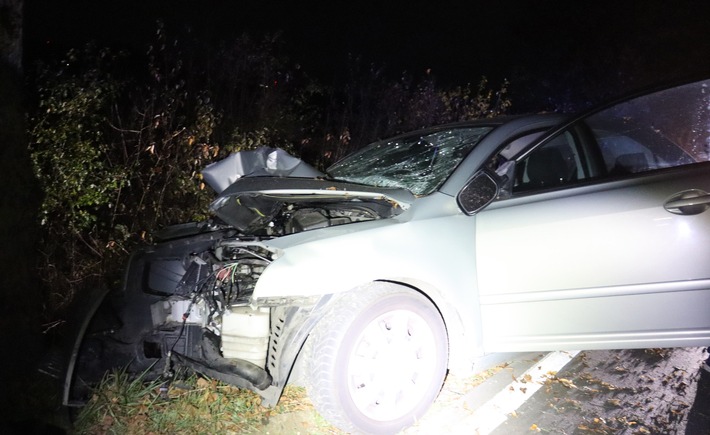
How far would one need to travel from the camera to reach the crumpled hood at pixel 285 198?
299cm

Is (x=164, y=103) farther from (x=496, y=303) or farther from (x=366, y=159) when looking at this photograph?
(x=496, y=303)

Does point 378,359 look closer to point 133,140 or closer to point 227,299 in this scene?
point 227,299

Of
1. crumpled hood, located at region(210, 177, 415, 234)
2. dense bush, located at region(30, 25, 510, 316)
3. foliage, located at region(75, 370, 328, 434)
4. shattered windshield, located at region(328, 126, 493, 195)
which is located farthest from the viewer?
dense bush, located at region(30, 25, 510, 316)

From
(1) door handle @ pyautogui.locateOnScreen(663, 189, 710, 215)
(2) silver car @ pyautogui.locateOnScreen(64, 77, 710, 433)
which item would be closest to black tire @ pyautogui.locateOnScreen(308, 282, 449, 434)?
(2) silver car @ pyautogui.locateOnScreen(64, 77, 710, 433)

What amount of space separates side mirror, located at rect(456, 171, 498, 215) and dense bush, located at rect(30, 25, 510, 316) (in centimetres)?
340

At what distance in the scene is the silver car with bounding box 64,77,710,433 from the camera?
2730 mm

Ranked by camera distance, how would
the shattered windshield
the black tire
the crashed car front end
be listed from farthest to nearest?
the shattered windshield, the crashed car front end, the black tire

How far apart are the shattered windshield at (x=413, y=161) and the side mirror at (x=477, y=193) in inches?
10.0

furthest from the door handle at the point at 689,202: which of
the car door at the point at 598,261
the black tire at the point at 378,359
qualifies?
the black tire at the point at 378,359

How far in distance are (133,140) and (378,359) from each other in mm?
4229

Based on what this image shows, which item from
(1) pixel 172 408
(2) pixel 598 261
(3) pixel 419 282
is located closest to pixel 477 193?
(3) pixel 419 282

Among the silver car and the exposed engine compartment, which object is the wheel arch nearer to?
the silver car

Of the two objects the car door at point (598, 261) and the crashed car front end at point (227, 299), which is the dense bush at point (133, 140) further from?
the car door at point (598, 261)

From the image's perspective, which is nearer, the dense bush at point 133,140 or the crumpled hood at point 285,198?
the crumpled hood at point 285,198
